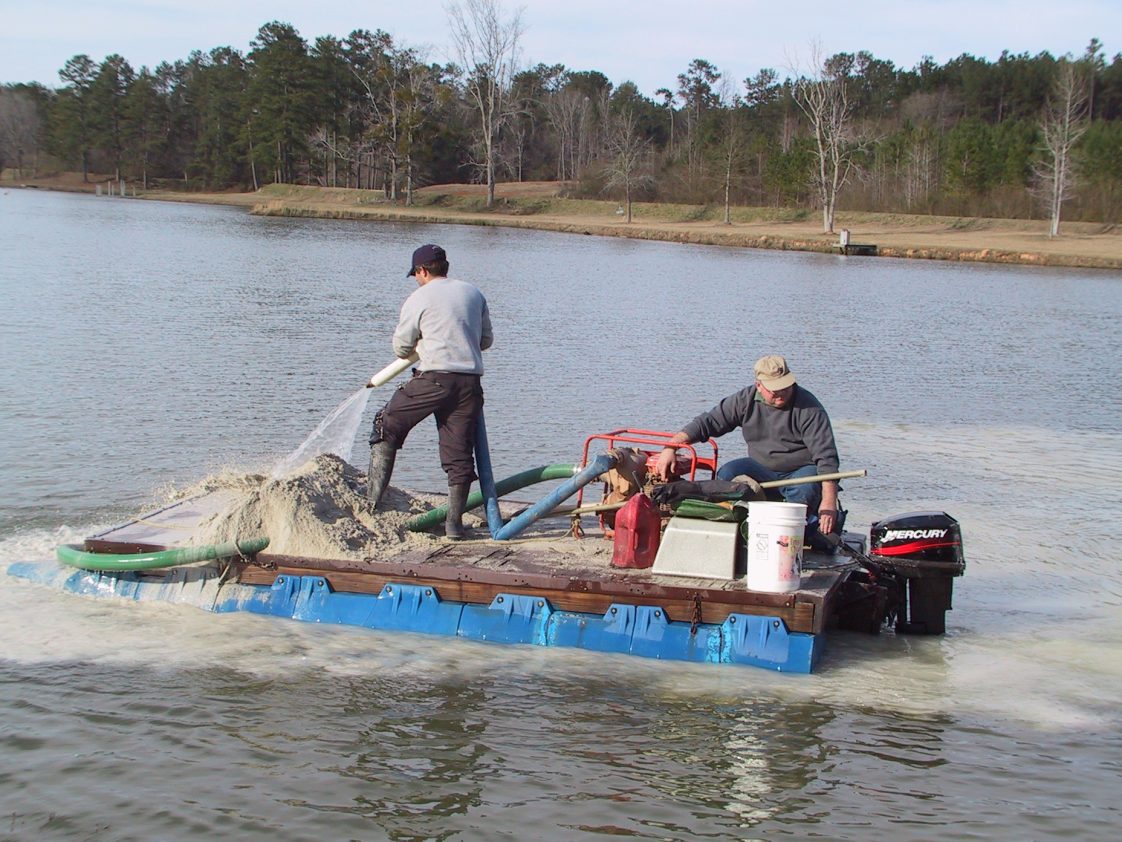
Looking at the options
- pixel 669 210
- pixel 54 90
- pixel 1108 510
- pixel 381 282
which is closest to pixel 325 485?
pixel 1108 510

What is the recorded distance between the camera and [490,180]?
79938 millimetres

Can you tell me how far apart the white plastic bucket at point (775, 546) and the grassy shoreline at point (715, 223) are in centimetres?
4851

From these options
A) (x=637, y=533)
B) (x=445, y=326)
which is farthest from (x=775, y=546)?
(x=445, y=326)

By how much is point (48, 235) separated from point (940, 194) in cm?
4874

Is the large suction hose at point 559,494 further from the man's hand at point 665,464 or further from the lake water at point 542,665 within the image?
the lake water at point 542,665

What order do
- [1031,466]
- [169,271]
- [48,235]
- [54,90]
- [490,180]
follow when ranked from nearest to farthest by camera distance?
[1031,466] < [169,271] < [48,235] < [490,180] < [54,90]

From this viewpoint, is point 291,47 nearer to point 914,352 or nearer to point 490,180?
point 490,180

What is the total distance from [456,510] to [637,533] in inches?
55.4

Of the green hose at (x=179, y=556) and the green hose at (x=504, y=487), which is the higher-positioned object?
the green hose at (x=504, y=487)

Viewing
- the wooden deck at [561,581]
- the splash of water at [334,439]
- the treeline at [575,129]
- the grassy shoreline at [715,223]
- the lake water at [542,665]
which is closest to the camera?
the lake water at [542,665]

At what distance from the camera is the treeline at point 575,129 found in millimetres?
70875

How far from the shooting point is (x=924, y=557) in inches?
320

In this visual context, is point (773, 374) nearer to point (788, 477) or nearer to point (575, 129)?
point (788, 477)

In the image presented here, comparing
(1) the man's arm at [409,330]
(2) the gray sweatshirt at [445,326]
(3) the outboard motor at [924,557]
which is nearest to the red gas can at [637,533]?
(2) the gray sweatshirt at [445,326]
